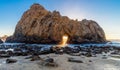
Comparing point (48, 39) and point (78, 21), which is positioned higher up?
point (78, 21)

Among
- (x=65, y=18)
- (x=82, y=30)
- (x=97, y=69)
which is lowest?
(x=97, y=69)

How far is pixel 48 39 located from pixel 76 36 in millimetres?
18992

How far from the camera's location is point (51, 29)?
5020 inches

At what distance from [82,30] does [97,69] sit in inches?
4938

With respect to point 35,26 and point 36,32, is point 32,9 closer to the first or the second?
point 35,26

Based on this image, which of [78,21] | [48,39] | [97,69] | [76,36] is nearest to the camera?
[97,69]

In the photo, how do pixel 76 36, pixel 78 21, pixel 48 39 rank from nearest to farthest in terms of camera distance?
1. pixel 48 39
2. pixel 76 36
3. pixel 78 21

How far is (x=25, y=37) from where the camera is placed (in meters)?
132

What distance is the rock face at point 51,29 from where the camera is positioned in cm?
12406

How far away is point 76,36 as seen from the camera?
128875mm

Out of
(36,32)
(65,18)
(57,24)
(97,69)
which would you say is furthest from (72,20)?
(97,69)

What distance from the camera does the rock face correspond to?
124062 mm

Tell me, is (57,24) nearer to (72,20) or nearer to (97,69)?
(72,20)

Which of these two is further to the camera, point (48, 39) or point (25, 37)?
point (25, 37)
